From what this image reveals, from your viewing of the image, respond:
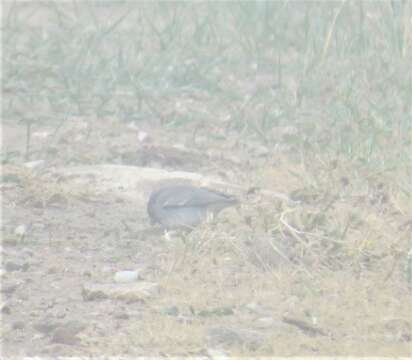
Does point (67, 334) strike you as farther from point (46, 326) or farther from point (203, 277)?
point (203, 277)

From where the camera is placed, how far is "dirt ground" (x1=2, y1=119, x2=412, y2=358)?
466 centimetres

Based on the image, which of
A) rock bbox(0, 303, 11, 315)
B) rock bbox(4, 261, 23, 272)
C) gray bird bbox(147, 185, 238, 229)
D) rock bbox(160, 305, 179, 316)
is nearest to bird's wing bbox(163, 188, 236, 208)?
gray bird bbox(147, 185, 238, 229)

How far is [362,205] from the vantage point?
6262 millimetres

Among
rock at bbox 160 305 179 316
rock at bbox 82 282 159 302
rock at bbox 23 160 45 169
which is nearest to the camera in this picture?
rock at bbox 160 305 179 316

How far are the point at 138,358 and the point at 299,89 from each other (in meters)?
3.81

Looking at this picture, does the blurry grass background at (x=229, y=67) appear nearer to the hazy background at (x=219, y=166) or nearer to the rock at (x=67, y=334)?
the hazy background at (x=219, y=166)

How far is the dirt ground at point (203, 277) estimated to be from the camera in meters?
4.66

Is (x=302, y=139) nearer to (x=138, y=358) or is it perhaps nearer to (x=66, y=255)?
(x=66, y=255)

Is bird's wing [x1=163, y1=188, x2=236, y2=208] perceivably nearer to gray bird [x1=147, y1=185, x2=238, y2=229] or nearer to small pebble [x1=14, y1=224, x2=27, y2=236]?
gray bird [x1=147, y1=185, x2=238, y2=229]

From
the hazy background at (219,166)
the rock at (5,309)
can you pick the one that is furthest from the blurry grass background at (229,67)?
the rock at (5,309)

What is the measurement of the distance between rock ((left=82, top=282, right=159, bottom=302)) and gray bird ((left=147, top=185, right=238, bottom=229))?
762 millimetres

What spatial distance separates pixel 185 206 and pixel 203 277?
2.36 ft

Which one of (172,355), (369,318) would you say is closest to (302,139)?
(369,318)

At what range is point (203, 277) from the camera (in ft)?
17.4
